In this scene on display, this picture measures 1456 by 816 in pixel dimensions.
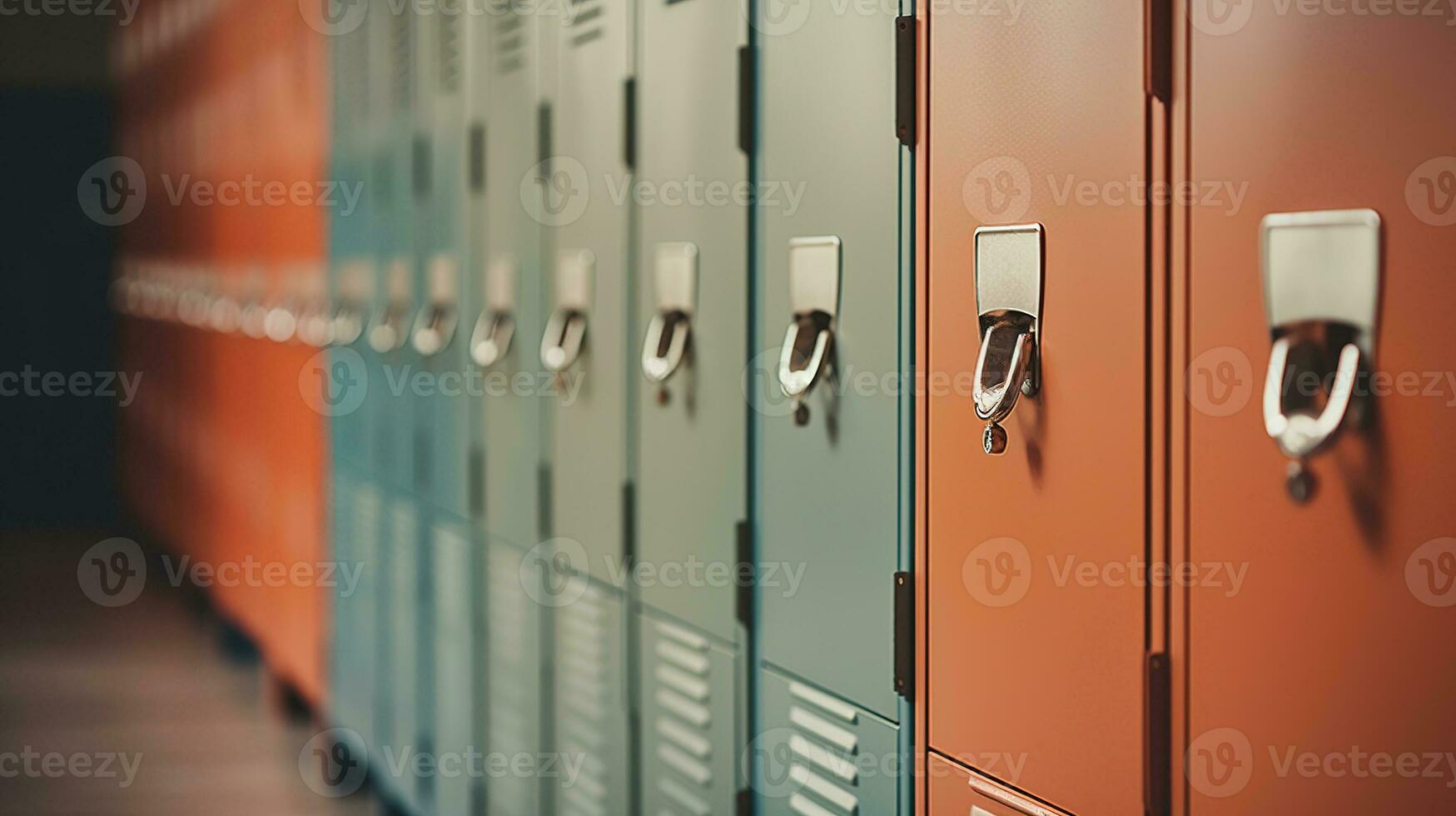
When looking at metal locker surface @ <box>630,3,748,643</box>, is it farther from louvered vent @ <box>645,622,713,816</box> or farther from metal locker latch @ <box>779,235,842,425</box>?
metal locker latch @ <box>779,235,842,425</box>

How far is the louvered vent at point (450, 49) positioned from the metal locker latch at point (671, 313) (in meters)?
1.06

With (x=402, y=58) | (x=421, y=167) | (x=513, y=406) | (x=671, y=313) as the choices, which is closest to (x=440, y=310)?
(x=421, y=167)

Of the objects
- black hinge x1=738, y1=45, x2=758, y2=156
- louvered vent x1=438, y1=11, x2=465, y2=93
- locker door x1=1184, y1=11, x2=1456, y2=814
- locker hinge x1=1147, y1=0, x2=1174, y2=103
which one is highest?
louvered vent x1=438, y1=11, x2=465, y2=93

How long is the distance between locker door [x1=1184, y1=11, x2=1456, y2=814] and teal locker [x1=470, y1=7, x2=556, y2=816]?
1.60m

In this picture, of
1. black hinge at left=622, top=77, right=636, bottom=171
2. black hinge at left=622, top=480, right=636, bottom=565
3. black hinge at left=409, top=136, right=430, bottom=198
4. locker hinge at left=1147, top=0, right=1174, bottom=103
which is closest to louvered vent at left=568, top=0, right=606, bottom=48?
black hinge at left=622, top=77, right=636, bottom=171

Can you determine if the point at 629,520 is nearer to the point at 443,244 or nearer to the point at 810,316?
the point at 810,316

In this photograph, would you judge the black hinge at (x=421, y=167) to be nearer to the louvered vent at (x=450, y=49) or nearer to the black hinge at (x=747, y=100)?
the louvered vent at (x=450, y=49)

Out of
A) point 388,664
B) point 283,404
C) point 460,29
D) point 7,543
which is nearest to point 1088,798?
point 460,29

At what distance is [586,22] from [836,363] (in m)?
0.96

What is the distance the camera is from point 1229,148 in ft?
3.65

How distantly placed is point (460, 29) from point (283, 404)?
2068 mm

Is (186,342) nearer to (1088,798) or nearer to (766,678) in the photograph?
(766,678)

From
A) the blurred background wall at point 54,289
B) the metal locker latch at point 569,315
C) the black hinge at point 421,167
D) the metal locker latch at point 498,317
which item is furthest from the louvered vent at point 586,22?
the blurred background wall at point 54,289

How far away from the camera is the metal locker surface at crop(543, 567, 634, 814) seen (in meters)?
2.31
